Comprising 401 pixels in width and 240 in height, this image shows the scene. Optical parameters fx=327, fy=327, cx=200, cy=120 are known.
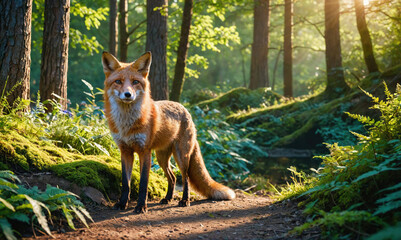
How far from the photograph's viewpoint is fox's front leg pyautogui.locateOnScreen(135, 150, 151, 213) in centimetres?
437

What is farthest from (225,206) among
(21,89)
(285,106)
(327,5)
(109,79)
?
(327,5)

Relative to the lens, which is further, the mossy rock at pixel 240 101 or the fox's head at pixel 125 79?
the mossy rock at pixel 240 101

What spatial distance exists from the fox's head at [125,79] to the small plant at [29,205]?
149 cm

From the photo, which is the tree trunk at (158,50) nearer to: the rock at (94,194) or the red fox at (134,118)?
the red fox at (134,118)

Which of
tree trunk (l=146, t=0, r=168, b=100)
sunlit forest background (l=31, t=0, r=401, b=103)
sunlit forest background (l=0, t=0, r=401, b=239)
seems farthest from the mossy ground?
sunlit forest background (l=31, t=0, r=401, b=103)

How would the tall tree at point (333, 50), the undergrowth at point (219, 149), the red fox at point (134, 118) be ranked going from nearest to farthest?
the red fox at point (134, 118), the undergrowth at point (219, 149), the tall tree at point (333, 50)

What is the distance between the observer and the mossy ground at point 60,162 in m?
4.12

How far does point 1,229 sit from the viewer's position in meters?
2.71

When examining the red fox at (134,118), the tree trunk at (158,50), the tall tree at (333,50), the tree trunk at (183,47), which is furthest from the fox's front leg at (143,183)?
the tall tree at (333,50)

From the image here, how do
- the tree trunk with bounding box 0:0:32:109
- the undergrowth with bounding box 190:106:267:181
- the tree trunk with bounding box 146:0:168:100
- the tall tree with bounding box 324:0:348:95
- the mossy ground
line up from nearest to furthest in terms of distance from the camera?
the mossy ground < the tree trunk with bounding box 0:0:32:109 < the undergrowth with bounding box 190:106:267:181 < the tree trunk with bounding box 146:0:168:100 < the tall tree with bounding box 324:0:348:95

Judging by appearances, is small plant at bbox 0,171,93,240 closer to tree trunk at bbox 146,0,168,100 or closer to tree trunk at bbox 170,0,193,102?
tree trunk at bbox 146,0,168,100

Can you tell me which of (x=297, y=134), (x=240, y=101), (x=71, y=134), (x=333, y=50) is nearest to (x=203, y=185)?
(x=71, y=134)

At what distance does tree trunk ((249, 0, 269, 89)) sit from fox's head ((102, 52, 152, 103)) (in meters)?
13.9

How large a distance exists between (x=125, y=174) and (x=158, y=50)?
17.1ft
